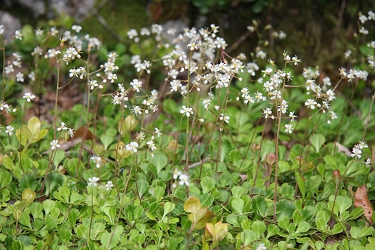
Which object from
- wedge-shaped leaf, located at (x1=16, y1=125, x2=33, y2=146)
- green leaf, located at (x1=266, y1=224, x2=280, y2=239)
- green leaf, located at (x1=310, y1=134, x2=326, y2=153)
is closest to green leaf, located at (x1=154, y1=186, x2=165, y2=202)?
green leaf, located at (x1=266, y1=224, x2=280, y2=239)

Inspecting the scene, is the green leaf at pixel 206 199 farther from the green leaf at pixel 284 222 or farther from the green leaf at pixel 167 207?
the green leaf at pixel 284 222

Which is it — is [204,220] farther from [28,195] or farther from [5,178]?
[5,178]

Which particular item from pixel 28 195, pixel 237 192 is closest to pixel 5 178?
pixel 28 195

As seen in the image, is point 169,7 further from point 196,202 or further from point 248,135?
point 196,202

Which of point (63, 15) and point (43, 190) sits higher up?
point (63, 15)

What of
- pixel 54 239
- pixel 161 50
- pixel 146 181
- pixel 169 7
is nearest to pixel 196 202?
pixel 146 181

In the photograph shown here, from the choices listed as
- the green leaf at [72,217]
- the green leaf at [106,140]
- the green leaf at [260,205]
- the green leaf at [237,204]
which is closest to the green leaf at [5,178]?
the green leaf at [72,217]
